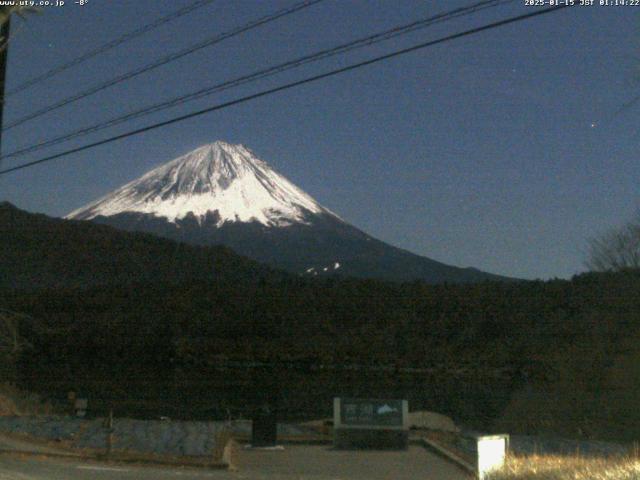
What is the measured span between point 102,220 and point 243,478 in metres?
92.9

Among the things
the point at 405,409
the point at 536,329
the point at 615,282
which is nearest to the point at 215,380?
the point at 536,329

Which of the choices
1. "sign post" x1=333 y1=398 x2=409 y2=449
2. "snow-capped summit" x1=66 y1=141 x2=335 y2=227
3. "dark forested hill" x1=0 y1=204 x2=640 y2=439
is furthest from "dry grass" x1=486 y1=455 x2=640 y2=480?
"snow-capped summit" x1=66 y1=141 x2=335 y2=227

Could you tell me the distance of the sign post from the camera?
19.5 metres

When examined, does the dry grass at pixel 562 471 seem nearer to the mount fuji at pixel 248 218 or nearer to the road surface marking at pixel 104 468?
the road surface marking at pixel 104 468

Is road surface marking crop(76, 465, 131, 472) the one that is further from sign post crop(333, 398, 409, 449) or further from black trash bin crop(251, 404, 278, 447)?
sign post crop(333, 398, 409, 449)

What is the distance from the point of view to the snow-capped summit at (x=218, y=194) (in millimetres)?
110938

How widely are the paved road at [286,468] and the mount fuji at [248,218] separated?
75.4 m

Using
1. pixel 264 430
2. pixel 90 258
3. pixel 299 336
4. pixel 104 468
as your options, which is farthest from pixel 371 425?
pixel 90 258

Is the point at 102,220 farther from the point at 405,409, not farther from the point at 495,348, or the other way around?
the point at 405,409

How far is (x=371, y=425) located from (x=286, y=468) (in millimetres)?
3831

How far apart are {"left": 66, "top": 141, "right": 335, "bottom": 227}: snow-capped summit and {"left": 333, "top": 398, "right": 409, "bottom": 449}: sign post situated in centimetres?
9051

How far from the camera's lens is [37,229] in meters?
65.2

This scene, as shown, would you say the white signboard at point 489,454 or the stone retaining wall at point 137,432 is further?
the stone retaining wall at point 137,432

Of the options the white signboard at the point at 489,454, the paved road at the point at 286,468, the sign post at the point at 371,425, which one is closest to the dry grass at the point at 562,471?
the white signboard at the point at 489,454
